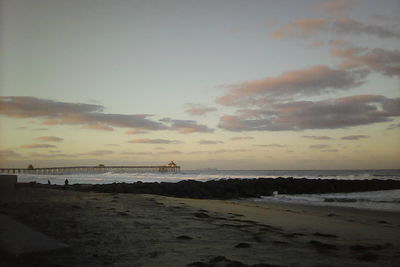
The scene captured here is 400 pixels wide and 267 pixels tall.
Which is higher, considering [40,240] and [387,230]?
[40,240]

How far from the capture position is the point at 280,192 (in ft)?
81.7

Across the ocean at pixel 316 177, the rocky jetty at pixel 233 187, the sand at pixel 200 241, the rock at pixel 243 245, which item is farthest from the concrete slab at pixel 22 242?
the rocky jetty at pixel 233 187

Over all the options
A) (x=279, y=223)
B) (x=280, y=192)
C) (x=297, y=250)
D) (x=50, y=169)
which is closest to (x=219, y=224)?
(x=279, y=223)

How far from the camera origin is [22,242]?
4.16 metres

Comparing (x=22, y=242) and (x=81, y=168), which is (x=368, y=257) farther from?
(x=81, y=168)

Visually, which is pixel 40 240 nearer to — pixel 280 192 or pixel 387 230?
pixel 387 230

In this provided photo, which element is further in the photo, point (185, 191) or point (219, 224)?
point (185, 191)

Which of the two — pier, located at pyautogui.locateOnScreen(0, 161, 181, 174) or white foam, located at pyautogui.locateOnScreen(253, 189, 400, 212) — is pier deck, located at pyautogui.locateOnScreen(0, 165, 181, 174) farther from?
white foam, located at pyautogui.locateOnScreen(253, 189, 400, 212)

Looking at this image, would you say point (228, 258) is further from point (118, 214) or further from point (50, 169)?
point (50, 169)

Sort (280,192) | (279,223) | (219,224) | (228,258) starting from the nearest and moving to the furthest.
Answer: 1. (228,258)
2. (219,224)
3. (279,223)
4. (280,192)

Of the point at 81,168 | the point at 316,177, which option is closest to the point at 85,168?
the point at 81,168

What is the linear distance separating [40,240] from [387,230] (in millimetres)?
7412

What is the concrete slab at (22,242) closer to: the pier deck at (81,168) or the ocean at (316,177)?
the ocean at (316,177)

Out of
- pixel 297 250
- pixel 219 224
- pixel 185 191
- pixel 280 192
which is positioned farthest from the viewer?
pixel 280 192
